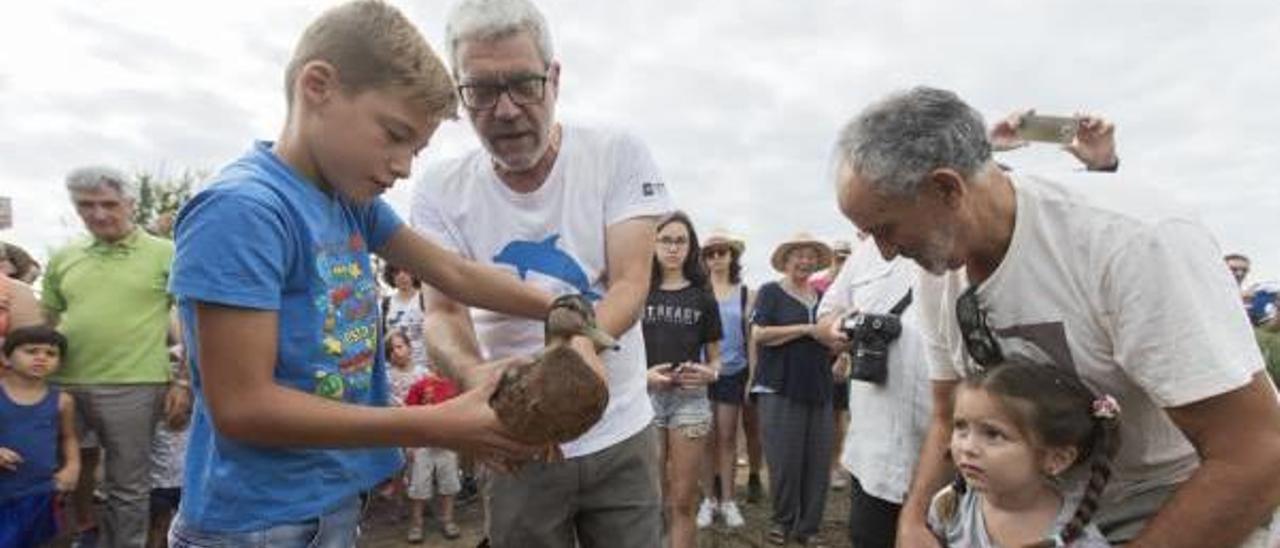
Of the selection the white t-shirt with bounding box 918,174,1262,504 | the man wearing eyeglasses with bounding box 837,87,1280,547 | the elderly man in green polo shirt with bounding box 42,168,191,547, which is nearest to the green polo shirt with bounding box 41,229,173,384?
the elderly man in green polo shirt with bounding box 42,168,191,547

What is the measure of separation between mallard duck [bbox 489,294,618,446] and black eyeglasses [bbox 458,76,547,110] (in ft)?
2.75

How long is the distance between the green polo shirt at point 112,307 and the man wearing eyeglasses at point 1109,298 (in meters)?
4.81

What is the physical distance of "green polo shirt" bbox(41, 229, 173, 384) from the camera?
531cm

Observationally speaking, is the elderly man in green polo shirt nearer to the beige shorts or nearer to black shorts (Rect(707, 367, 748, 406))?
the beige shorts

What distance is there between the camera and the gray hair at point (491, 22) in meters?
2.22

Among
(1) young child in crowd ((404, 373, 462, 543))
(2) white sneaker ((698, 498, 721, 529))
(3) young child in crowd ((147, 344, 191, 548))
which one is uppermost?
(3) young child in crowd ((147, 344, 191, 548))

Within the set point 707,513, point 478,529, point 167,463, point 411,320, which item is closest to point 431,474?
point 478,529

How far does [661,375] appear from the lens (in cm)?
595

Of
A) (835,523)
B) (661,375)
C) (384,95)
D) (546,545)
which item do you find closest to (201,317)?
(384,95)

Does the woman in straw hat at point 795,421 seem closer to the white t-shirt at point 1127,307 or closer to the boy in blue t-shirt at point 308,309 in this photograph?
the white t-shirt at point 1127,307

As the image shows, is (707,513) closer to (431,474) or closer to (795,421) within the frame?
(795,421)

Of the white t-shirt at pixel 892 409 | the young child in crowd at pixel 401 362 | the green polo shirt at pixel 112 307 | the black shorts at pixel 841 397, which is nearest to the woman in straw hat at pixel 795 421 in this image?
the black shorts at pixel 841 397

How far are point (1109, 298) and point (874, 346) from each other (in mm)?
1890

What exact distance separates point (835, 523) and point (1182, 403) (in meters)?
5.85
